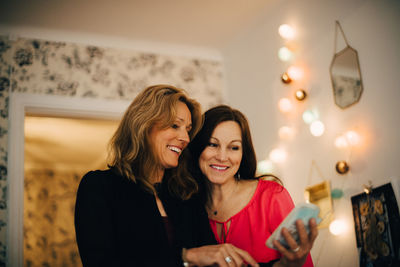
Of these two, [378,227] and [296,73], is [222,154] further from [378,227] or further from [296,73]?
[296,73]

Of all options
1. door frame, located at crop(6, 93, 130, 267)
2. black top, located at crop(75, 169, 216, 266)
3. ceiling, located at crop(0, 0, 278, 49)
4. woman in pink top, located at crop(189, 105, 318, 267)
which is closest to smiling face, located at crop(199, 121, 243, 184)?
woman in pink top, located at crop(189, 105, 318, 267)

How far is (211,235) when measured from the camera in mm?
1684

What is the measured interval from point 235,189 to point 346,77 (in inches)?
37.5

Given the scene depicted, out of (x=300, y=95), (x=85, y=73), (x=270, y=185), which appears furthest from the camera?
(x=85, y=73)

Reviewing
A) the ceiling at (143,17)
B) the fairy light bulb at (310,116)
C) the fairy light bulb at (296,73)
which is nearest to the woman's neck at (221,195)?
the fairy light bulb at (310,116)

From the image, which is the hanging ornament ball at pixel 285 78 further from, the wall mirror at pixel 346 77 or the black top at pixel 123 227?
the black top at pixel 123 227

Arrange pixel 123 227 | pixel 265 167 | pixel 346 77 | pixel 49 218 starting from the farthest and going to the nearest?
pixel 49 218, pixel 265 167, pixel 346 77, pixel 123 227

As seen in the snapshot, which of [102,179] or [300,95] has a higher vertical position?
[300,95]

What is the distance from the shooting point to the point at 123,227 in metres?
1.45

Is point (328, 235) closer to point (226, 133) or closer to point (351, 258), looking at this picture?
point (351, 258)

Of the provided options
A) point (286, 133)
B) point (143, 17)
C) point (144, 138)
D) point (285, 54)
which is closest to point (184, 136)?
point (144, 138)

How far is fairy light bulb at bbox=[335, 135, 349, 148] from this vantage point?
233 cm

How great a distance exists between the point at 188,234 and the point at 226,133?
0.59 m

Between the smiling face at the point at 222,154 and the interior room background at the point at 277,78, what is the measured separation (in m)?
0.73
